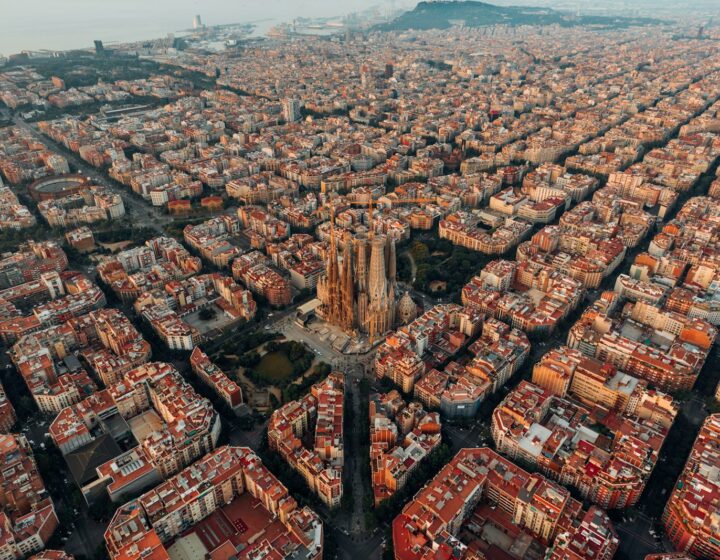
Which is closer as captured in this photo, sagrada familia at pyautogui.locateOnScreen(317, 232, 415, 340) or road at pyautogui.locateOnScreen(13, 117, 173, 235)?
sagrada familia at pyautogui.locateOnScreen(317, 232, 415, 340)

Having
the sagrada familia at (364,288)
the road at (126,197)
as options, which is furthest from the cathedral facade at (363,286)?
the road at (126,197)

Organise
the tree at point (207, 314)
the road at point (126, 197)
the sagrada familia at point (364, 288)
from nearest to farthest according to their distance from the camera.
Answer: the sagrada familia at point (364, 288) → the tree at point (207, 314) → the road at point (126, 197)

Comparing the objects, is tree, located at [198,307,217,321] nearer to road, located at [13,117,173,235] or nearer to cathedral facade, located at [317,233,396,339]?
cathedral facade, located at [317,233,396,339]

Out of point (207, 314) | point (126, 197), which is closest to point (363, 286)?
point (207, 314)

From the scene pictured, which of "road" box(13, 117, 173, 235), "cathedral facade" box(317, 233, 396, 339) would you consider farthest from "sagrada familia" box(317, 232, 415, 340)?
"road" box(13, 117, 173, 235)

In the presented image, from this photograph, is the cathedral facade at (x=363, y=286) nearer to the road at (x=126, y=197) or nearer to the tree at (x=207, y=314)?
the tree at (x=207, y=314)

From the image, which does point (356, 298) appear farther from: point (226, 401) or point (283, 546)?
point (283, 546)

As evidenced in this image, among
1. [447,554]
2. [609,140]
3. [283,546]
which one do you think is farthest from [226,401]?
[609,140]

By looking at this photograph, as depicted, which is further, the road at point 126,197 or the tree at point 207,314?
the road at point 126,197

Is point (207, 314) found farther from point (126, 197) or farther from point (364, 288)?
point (126, 197)
